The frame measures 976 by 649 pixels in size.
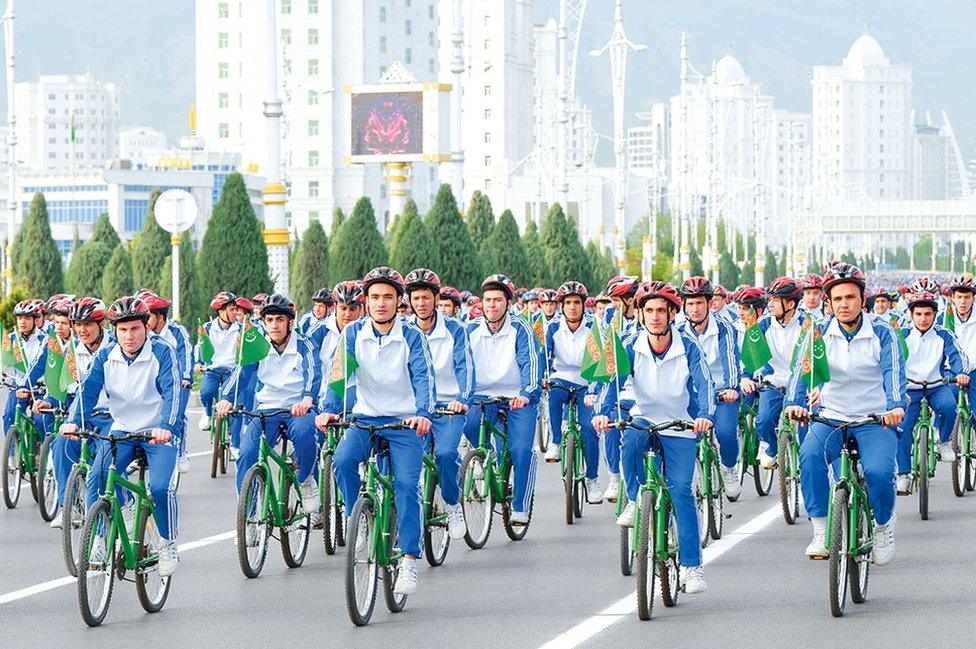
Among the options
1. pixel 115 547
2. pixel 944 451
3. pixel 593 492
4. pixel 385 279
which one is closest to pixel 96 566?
pixel 115 547

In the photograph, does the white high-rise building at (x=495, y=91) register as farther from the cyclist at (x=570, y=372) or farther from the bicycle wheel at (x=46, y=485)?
the bicycle wheel at (x=46, y=485)

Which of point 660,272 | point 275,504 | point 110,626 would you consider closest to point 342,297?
point 275,504

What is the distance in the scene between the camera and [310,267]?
2167 inches

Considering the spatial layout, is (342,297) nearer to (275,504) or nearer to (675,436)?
(275,504)

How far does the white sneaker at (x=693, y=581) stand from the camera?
1174 centimetres

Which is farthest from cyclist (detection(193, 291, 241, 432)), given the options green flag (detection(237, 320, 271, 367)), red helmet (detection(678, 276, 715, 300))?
red helmet (detection(678, 276, 715, 300))

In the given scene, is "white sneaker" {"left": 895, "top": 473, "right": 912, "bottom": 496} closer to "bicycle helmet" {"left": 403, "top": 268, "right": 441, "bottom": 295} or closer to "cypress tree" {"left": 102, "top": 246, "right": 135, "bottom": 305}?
"bicycle helmet" {"left": 403, "top": 268, "right": 441, "bottom": 295}

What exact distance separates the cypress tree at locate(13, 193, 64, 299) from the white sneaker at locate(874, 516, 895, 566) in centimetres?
4034

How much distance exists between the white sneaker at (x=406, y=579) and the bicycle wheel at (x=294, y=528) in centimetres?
193

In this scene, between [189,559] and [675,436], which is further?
[189,559]

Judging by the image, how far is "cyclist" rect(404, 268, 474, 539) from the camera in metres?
13.5

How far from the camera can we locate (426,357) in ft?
39.4

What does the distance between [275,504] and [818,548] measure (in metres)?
3.57

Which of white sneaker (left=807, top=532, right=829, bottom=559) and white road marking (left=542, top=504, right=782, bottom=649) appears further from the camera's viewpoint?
white sneaker (left=807, top=532, right=829, bottom=559)
